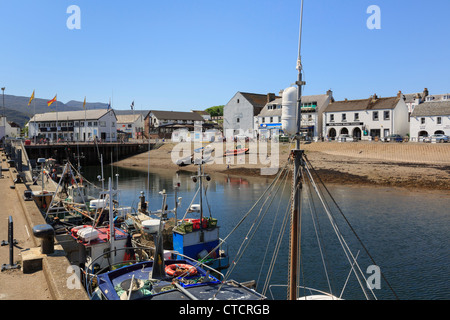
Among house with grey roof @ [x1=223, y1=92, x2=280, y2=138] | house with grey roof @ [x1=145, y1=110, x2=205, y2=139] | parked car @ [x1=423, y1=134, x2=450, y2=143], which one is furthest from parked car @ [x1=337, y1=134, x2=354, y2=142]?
house with grey roof @ [x1=145, y1=110, x2=205, y2=139]

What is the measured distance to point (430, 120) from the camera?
237ft

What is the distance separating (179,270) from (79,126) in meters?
104

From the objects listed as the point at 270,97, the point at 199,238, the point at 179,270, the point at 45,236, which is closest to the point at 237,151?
the point at 270,97

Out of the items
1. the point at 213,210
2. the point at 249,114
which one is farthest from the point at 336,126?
the point at 213,210

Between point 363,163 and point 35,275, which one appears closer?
point 35,275

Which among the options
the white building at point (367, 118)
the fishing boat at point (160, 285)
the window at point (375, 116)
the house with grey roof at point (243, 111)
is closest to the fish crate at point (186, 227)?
the fishing boat at point (160, 285)

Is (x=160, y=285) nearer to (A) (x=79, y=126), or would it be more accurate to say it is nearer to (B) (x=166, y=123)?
(A) (x=79, y=126)

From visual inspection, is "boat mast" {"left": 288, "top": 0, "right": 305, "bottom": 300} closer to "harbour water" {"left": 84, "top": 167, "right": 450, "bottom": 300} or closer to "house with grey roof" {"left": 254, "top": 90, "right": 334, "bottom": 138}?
"harbour water" {"left": 84, "top": 167, "right": 450, "bottom": 300}

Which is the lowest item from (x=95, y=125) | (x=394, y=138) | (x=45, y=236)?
(x=45, y=236)

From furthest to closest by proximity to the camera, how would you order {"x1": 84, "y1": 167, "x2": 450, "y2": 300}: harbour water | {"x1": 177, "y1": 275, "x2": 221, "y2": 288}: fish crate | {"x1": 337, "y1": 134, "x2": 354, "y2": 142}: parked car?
{"x1": 337, "y1": 134, "x2": 354, "y2": 142}: parked car < {"x1": 84, "y1": 167, "x2": 450, "y2": 300}: harbour water < {"x1": 177, "y1": 275, "x2": 221, "y2": 288}: fish crate

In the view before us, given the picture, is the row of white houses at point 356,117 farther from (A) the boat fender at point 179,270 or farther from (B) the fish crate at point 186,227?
(A) the boat fender at point 179,270

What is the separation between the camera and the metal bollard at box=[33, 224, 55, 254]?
38.5 feet

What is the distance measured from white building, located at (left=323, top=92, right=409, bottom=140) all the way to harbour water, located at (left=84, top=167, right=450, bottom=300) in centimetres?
3423
